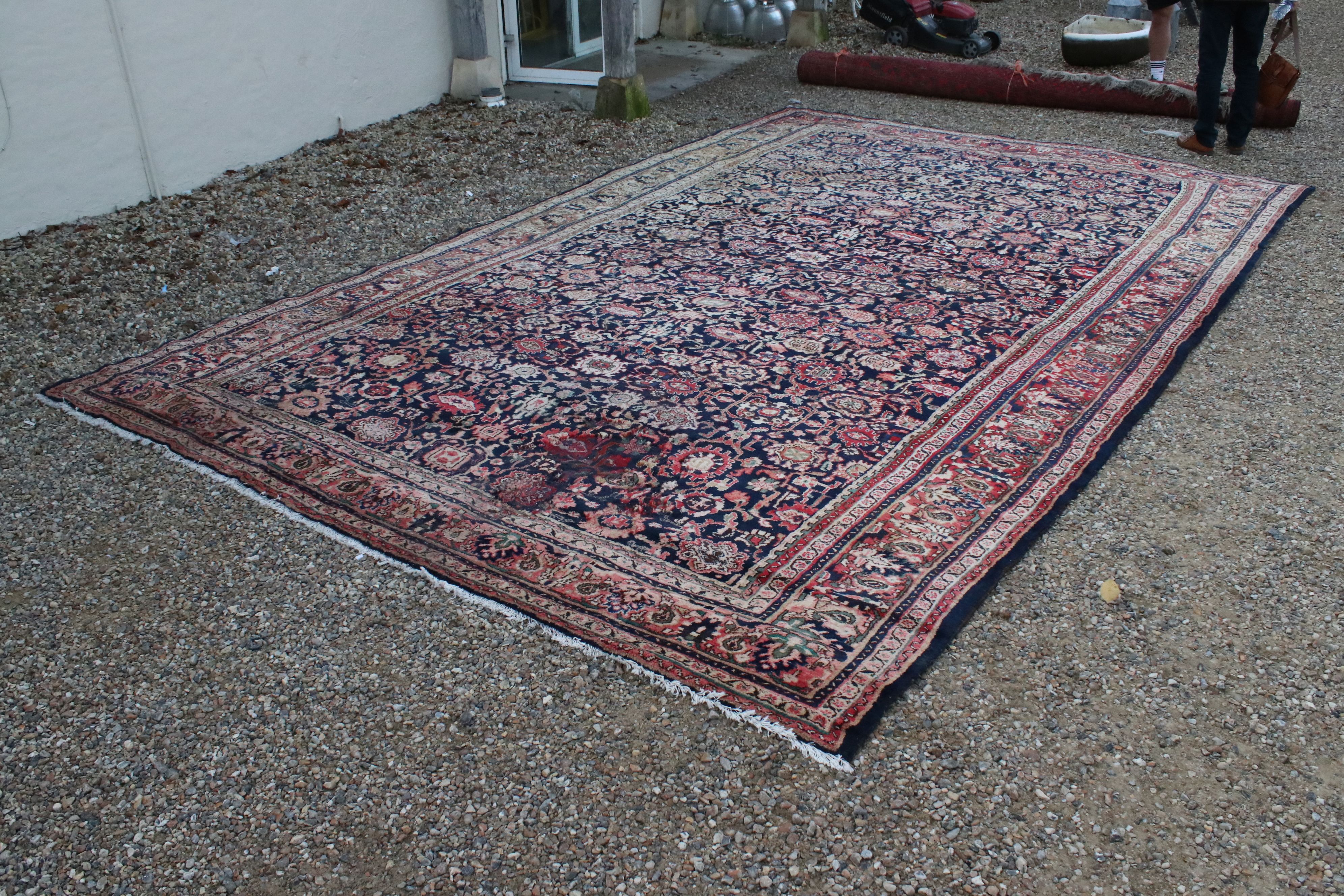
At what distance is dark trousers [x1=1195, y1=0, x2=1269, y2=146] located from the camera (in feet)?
19.0

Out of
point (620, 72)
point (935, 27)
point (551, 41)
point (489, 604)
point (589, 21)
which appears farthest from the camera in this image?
point (935, 27)

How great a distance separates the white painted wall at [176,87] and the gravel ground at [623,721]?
2308 mm

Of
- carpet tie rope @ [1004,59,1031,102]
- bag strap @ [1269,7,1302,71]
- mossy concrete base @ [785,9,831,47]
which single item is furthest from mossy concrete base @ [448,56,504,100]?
bag strap @ [1269,7,1302,71]

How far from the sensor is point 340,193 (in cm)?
580

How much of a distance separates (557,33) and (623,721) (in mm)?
6884

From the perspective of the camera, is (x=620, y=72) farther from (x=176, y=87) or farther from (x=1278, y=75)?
(x=1278, y=75)

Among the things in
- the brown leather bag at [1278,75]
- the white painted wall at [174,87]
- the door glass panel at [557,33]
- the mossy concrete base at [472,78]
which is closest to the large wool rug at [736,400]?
the brown leather bag at [1278,75]

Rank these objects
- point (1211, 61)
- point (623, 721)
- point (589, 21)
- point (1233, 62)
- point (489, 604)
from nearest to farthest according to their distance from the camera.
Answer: point (623, 721), point (489, 604), point (1211, 61), point (1233, 62), point (589, 21)

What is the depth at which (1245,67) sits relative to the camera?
19.8ft

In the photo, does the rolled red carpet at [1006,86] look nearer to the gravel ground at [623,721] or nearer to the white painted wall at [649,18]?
the white painted wall at [649,18]

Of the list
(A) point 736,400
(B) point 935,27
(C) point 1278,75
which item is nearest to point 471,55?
Result: (B) point 935,27

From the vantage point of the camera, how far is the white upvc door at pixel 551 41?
7723mm

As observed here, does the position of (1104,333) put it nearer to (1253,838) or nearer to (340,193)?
(1253,838)

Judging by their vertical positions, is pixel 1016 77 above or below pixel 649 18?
below
